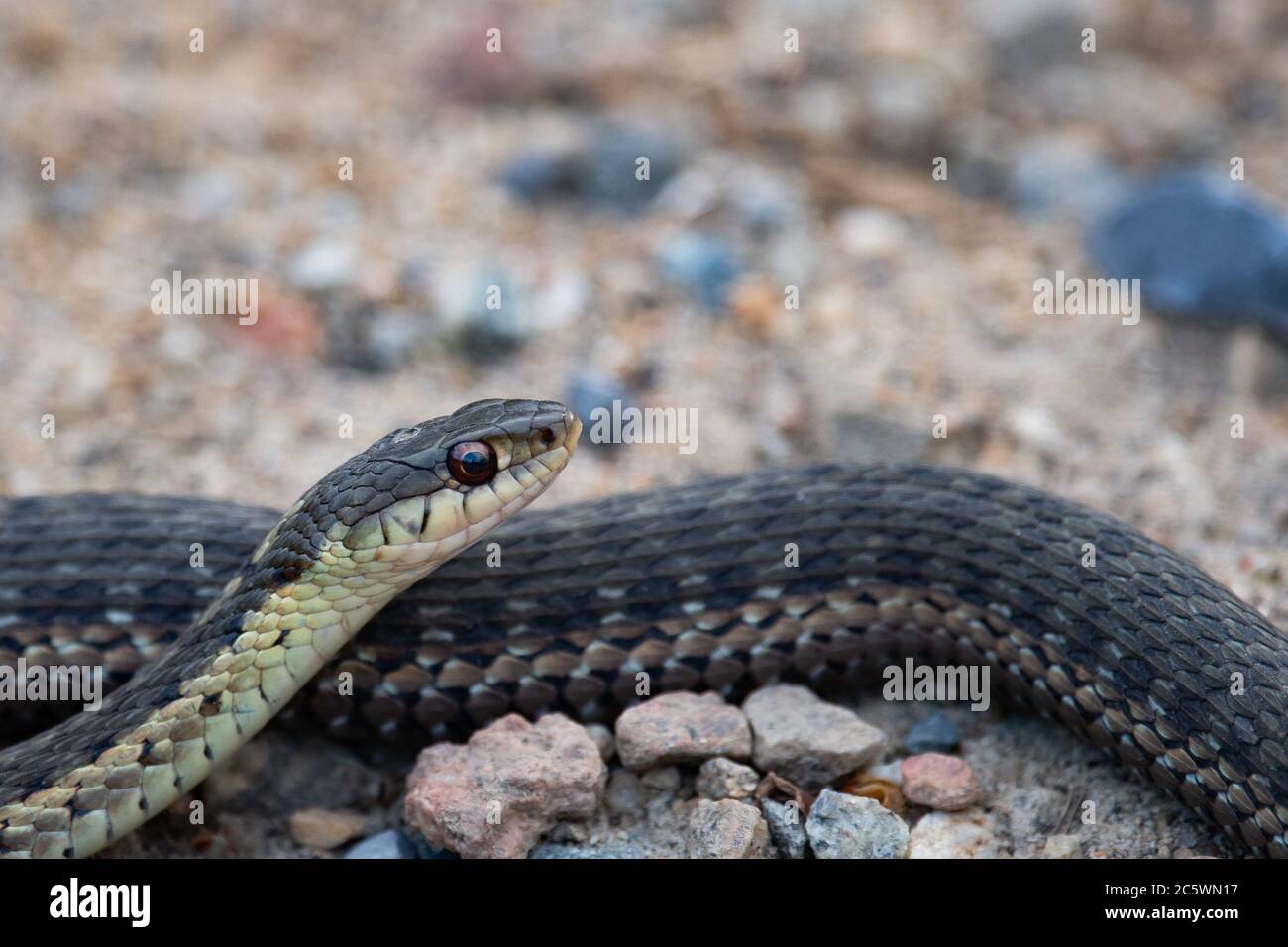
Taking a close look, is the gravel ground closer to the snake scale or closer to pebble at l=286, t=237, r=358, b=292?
pebble at l=286, t=237, r=358, b=292

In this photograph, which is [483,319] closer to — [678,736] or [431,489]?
[431,489]

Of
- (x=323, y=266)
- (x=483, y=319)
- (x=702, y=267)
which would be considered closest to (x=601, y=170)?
(x=702, y=267)

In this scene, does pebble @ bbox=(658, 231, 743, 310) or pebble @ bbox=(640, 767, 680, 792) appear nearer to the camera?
pebble @ bbox=(640, 767, 680, 792)

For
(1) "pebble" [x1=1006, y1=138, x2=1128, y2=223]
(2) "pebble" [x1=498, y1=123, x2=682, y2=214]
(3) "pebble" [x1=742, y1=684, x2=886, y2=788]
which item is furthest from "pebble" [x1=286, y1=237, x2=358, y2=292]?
(1) "pebble" [x1=1006, y1=138, x2=1128, y2=223]

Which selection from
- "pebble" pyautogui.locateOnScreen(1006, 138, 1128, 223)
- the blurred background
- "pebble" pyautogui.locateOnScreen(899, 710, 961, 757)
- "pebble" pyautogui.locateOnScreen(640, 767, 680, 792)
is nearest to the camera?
"pebble" pyautogui.locateOnScreen(640, 767, 680, 792)

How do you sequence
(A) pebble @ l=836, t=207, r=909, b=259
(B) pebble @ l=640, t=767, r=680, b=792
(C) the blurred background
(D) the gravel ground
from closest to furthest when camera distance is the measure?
1. (B) pebble @ l=640, t=767, r=680, b=792
2. (D) the gravel ground
3. (C) the blurred background
4. (A) pebble @ l=836, t=207, r=909, b=259
